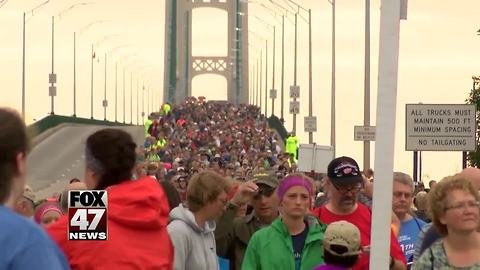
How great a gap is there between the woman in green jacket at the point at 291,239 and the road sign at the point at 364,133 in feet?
99.3

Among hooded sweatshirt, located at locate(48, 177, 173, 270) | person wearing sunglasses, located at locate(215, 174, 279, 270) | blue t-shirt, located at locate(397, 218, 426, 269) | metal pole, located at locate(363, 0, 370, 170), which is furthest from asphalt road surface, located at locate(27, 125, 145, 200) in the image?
hooded sweatshirt, located at locate(48, 177, 173, 270)

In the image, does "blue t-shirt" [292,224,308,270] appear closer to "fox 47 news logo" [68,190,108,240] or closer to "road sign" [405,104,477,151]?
"fox 47 news logo" [68,190,108,240]

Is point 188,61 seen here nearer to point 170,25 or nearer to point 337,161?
point 170,25

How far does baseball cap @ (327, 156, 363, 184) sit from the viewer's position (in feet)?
29.7

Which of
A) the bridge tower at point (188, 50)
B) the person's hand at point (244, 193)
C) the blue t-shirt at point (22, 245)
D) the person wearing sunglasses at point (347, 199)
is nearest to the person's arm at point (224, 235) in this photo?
the person's hand at point (244, 193)

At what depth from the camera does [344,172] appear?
9.07 meters

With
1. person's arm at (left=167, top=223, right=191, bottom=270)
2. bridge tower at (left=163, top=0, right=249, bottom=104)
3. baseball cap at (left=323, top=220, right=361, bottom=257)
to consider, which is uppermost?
bridge tower at (left=163, top=0, right=249, bottom=104)

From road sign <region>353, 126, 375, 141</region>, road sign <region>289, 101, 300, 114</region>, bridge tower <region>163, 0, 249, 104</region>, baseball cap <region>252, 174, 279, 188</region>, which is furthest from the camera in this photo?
bridge tower <region>163, 0, 249, 104</region>

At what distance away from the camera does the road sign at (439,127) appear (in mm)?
22531

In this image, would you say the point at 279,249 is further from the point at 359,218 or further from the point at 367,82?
the point at 367,82

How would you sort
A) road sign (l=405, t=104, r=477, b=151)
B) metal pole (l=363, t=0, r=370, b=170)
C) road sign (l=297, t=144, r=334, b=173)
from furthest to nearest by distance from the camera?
1. metal pole (l=363, t=0, r=370, b=170)
2. road sign (l=297, t=144, r=334, b=173)
3. road sign (l=405, t=104, r=477, b=151)

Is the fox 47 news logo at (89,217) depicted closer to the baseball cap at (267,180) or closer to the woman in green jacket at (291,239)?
the woman in green jacket at (291,239)

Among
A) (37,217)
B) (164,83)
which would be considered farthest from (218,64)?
(37,217)

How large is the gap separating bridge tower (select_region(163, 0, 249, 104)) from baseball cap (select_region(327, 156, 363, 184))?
132047mm
